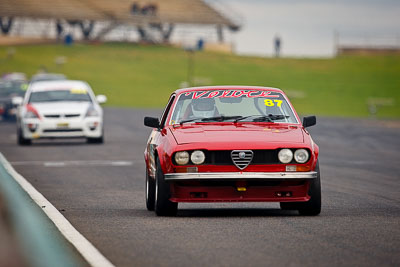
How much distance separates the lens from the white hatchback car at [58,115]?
88.5ft

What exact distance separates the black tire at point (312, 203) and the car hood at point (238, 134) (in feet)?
1.46

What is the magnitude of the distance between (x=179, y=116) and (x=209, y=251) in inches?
164

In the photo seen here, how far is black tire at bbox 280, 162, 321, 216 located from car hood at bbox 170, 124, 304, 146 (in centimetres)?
44

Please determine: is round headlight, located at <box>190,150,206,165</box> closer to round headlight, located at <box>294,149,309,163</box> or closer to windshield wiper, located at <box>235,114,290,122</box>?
round headlight, located at <box>294,149,309,163</box>

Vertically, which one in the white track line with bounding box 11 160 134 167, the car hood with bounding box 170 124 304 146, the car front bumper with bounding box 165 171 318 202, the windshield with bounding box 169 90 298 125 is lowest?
the white track line with bounding box 11 160 134 167

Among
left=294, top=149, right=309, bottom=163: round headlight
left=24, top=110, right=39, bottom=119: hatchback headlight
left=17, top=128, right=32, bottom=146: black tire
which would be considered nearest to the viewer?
left=294, top=149, right=309, bottom=163: round headlight

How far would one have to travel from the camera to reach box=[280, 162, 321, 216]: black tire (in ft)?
34.6

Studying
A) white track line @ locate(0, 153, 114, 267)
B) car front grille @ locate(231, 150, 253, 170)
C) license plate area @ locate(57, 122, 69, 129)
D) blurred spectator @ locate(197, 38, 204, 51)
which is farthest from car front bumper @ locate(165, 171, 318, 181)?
blurred spectator @ locate(197, 38, 204, 51)

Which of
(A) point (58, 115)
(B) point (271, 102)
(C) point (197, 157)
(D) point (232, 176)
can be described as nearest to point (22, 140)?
(A) point (58, 115)

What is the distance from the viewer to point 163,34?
393 feet

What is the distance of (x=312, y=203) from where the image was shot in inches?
416

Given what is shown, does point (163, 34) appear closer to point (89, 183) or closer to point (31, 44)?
point (31, 44)

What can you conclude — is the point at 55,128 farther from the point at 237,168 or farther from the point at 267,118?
the point at 237,168

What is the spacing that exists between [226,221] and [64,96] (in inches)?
732
